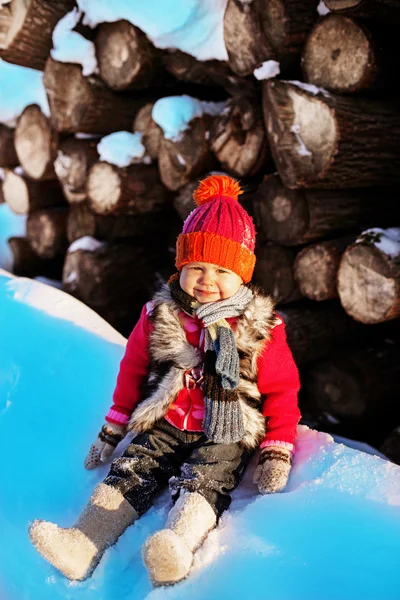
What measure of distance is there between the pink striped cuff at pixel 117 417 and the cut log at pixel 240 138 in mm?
1437

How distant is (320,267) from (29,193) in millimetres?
2147

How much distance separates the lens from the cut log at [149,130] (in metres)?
3.01

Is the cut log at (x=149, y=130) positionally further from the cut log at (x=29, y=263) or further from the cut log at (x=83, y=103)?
the cut log at (x=29, y=263)

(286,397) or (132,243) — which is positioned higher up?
(286,397)

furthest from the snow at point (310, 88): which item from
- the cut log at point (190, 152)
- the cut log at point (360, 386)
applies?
the cut log at point (360, 386)

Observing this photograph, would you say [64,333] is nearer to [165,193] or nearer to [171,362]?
[171,362]

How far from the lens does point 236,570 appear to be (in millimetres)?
1191

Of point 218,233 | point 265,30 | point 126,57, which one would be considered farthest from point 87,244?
point 218,233

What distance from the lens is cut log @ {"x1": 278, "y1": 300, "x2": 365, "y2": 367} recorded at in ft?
9.16

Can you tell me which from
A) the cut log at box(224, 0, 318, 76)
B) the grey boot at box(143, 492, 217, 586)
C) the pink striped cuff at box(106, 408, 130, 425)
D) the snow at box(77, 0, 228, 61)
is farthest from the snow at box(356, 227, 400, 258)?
the grey boot at box(143, 492, 217, 586)

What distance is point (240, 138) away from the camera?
2.59 meters

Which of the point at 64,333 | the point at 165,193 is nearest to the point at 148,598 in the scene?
the point at 64,333

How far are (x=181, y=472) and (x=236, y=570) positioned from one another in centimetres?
34

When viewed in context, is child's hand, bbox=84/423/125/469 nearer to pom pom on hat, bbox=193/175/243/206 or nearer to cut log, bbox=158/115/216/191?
pom pom on hat, bbox=193/175/243/206
